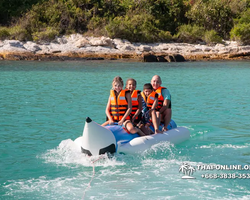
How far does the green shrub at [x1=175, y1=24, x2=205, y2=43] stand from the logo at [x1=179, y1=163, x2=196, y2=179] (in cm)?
2646

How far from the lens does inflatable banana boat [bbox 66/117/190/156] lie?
528 cm

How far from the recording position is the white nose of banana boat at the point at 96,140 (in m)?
5.24

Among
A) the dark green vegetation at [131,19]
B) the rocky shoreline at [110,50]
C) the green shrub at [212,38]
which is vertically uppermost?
the dark green vegetation at [131,19]

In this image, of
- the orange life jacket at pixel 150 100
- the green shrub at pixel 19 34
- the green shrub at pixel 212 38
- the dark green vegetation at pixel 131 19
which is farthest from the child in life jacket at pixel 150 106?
the green shrub at pixel 212 38

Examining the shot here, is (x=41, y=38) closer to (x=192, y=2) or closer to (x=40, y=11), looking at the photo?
(x=40, y=11)

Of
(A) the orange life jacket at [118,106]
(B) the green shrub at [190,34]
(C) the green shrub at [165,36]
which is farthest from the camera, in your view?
(B) the green shrub at [190,34]

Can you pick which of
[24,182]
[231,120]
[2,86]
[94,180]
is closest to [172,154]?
[94,180]

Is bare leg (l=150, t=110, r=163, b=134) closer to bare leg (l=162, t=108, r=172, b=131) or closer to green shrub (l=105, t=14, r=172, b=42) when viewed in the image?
bare leg (l=162, t=108, r=172, b=131)

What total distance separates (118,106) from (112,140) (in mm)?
786

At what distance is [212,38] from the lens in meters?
30.4

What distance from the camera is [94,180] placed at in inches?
196

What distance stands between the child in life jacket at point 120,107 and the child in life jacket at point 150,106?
345mm

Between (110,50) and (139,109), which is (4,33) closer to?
(110,50)

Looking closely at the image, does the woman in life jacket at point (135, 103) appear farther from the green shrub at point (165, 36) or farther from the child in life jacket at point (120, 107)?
the green shrub at point (165, 36)
